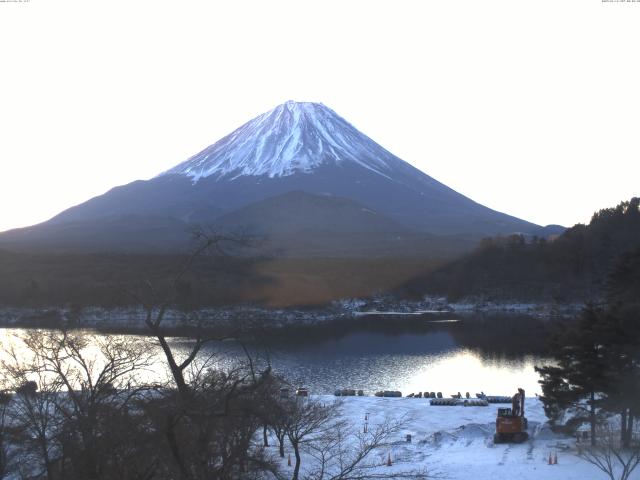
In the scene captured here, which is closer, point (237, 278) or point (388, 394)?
point (388, 394)

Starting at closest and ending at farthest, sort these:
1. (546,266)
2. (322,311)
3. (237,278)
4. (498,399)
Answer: (498,399) < (237,278) < (322,311) < (546,266)

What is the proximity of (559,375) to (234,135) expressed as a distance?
163581 millimetres

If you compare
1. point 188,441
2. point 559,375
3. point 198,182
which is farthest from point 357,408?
point 198,182

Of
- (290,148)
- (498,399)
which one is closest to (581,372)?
(498,399)

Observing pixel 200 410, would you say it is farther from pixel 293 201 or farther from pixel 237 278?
pixel 293 201

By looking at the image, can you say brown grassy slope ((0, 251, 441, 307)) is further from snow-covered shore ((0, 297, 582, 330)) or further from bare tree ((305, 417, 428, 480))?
bare tree ((305, 417, 428, 480))

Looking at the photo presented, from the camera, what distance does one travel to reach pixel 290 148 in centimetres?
16750

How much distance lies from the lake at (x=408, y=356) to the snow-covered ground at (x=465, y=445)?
3805 mm

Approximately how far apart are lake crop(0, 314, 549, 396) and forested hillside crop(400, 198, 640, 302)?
17.4 m

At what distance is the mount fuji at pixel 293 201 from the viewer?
11669 cm

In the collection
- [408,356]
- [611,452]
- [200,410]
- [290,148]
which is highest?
[290,148]

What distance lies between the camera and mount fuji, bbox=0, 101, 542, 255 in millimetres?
116688

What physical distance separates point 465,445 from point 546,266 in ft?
192

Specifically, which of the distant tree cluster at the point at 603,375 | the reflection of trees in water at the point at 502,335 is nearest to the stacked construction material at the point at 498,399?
the reflection of trees in water at the point at 502,335
